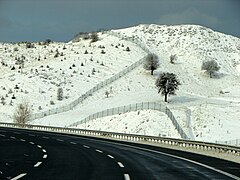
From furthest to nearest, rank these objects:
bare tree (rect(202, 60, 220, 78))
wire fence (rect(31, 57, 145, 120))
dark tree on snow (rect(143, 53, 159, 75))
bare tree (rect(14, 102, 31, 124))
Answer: bare tree (rect(202, 60, 220, 78)), dark tree on snow (rect(143, 53, 159, 75)), wire fence (rect(31, 57, 145, 120)), bare tree (rect(14, 102, 31, 124))

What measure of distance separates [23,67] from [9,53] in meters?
17.2

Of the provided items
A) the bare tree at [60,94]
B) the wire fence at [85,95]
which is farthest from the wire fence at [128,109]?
the bare tree at [60,94]

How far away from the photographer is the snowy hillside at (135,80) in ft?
197

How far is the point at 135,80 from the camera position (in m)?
89.8

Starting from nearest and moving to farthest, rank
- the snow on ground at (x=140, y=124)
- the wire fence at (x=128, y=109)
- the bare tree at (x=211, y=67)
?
the snow on ground at (x=140, y=124) < the wire fence at (x=128, y=109) < the bare tree at (x=211, y=67)

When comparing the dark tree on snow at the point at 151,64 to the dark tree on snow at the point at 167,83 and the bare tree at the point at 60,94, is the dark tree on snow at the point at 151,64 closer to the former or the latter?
the bare tree at the point at 60,94

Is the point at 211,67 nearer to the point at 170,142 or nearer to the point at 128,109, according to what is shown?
the point at 128,109

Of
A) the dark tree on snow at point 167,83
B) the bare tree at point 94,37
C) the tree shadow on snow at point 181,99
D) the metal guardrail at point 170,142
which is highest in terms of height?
the bare tree at point 94,37

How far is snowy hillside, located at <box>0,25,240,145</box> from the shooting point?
197 ft

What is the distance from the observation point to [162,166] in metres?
19.1

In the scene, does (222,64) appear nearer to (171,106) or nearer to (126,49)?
(126,49)

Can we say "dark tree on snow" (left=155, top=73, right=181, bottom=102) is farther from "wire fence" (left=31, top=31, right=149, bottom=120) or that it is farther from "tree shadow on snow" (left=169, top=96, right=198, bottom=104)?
"wire fence" (left=31, top=31, right=149, bottom=120)

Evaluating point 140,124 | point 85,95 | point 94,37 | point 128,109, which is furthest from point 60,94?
point 94,37

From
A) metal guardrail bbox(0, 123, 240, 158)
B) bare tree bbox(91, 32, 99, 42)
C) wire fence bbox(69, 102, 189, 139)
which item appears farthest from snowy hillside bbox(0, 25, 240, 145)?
metal guardrail bbox(0, 123, 240, 158)
